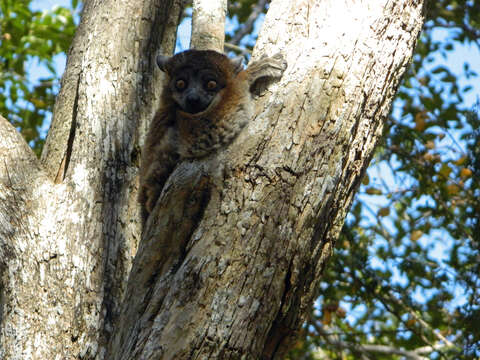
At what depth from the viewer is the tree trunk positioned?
7.48ft

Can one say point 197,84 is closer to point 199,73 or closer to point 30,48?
point 199,73

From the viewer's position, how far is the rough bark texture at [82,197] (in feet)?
10.5

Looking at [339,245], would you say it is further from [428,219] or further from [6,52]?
[6,52]

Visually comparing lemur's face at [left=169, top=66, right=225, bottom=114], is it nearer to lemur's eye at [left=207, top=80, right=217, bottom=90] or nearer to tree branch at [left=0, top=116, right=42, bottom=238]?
lemur's eye at [left=207, top=80, right=217, bottom=90]

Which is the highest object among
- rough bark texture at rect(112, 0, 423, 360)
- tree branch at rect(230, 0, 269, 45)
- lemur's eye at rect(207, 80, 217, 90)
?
tree branch at rect(230, 0, 269, 45)

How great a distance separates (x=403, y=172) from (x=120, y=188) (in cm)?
391

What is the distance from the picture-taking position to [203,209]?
2.59m

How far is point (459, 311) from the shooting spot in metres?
5.43

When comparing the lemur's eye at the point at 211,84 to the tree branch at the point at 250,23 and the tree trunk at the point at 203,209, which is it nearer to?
the tree trunk at the point at 203,209

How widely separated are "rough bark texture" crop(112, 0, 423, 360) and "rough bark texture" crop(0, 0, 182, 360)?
2.64 ft

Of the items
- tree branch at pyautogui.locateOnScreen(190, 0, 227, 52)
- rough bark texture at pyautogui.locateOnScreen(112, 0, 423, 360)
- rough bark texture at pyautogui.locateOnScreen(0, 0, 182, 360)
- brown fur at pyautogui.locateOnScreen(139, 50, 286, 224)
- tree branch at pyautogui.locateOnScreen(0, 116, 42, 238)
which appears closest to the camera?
rough bark texture at pyautogui.locateOnScreen(112, 0, 423, 360)

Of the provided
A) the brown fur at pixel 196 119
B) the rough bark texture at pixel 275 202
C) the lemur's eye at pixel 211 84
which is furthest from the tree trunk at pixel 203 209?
the lemur's eye at pixel 211 84

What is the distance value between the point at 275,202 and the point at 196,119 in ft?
4.56

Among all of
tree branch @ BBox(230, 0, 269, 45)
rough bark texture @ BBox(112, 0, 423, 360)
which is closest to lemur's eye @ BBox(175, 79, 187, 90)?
rough bark texture @ BBox(112, 0, 423, 360)
